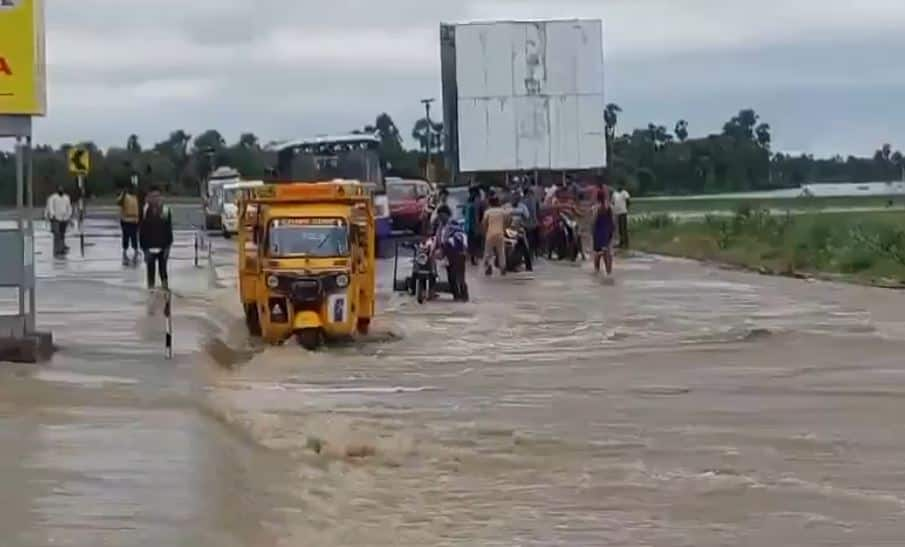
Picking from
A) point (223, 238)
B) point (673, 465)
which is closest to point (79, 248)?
point (223, 238)

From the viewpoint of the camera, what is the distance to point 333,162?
45.0 meters

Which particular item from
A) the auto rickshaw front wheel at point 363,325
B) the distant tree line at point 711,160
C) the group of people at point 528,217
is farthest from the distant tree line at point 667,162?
the auto rickshaw front wheel at point 363,325

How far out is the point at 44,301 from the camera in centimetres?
2583

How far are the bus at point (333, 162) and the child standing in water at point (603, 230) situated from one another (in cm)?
895

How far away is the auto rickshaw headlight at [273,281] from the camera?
72.8ft

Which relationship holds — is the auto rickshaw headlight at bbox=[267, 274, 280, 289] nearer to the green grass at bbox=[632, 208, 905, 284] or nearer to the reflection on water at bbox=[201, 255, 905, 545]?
the reflection on water at bbox=[201, 255, 905, 545]

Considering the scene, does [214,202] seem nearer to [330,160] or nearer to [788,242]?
[330,160]

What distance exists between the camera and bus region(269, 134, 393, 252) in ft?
145

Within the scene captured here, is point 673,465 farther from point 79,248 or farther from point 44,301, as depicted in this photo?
point 79,248

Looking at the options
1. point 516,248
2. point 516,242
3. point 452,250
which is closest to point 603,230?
point 516,242

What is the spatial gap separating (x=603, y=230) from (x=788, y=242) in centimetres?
1049

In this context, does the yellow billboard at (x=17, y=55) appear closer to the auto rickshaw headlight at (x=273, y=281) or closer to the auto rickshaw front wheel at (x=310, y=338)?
the auto rickshaw headlight at (x=273, y=281)

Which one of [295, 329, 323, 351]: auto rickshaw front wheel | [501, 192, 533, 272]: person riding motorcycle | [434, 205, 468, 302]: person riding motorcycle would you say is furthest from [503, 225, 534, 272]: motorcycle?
[295, 329, 323, 351]: auto rickshaw front wheel

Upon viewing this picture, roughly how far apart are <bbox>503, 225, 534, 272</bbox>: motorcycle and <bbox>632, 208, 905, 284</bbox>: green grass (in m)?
4.86
